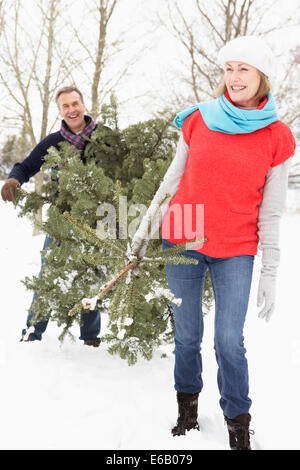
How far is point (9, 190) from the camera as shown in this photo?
9.07ft

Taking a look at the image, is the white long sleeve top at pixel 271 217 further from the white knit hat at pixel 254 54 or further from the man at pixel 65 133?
the man at pixel 65 133

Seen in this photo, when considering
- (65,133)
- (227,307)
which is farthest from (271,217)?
(65,133)

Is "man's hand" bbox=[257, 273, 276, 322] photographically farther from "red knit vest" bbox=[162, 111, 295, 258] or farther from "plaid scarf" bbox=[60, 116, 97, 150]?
"plaid scarf" bbox=[60, 116, 97, 150]

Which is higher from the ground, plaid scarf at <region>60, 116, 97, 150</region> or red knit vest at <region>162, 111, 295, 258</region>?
plaid scarf at <region>60, 116, 97, 150</region>

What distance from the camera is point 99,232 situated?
5.06 ft

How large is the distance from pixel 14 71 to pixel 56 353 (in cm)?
→ 770

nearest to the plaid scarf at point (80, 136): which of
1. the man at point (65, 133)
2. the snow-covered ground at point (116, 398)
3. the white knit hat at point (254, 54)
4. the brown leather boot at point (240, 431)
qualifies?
the man at point (65, 133)

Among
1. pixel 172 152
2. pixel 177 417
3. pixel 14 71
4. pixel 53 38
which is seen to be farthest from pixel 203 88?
pixel 177 417

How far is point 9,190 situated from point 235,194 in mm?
1752

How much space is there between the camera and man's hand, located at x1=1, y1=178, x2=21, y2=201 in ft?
9.05

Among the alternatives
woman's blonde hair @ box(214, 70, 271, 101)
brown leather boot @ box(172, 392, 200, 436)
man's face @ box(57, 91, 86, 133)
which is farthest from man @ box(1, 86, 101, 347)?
woman's blonde hair @ box(214, 70, 271, 101)

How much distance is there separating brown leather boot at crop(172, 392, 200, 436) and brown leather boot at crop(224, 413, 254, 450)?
31 centimetres

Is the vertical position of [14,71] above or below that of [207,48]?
below

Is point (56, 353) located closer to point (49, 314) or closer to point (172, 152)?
point (49, 314)
